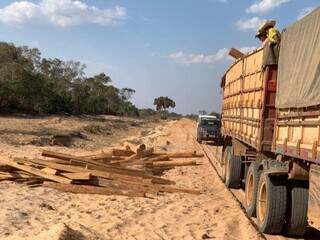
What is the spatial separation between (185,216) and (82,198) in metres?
2.63

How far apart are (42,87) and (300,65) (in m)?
51.0

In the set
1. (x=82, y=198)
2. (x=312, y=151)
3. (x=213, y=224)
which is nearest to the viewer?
(x=312, y=151)

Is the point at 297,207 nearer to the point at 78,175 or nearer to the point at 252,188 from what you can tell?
the point at 252,188

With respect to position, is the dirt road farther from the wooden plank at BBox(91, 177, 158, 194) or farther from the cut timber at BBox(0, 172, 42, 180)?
the wooden plank at BBox(91, 177, 158, 194)

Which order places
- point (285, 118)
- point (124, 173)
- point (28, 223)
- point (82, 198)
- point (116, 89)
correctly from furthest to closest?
point (116, 89)
point (124, 173)
point (82, 198)
point (28, 223)
point (285, 118)

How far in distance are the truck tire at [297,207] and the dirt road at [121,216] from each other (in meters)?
0.69

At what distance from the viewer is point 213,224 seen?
1070 cm

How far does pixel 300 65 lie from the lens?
823 centimetres

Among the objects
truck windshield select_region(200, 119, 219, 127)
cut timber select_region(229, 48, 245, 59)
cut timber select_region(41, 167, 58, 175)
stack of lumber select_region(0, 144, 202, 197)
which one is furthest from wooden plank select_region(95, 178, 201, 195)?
truck windshield select_region(200, 119, 219, 127)

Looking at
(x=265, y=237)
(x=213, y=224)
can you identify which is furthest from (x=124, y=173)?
(x=265, y=237)

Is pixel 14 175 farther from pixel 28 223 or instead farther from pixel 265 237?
pixel 265 237

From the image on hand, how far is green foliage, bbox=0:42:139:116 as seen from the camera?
2037 inches

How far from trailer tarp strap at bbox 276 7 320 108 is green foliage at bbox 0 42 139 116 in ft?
141

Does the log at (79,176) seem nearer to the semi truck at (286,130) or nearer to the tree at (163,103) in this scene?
the semi truck at (286,130)
